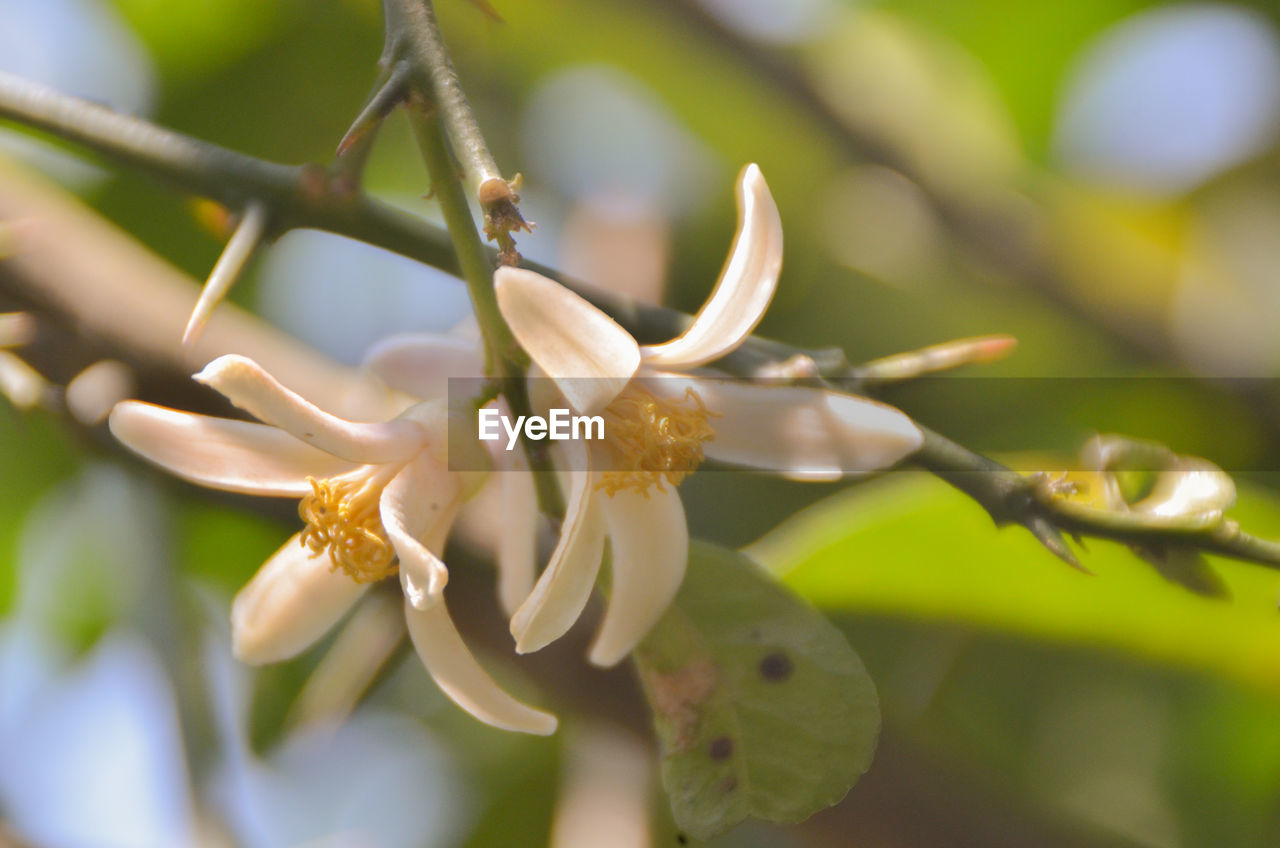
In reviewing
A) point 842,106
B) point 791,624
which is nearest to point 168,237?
point 842,106

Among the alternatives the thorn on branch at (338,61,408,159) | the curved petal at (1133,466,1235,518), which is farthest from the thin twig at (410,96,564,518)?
the curved petal at (1133,466,1235,518)

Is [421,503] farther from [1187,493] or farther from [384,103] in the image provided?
[1187,493]

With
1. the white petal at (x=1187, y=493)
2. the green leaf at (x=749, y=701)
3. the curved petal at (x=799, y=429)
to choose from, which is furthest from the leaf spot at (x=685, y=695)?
the white petal at (x=1187, y=493)

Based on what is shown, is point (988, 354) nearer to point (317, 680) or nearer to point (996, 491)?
point (996, 491)

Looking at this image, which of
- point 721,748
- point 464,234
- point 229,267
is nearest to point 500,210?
point 464,234

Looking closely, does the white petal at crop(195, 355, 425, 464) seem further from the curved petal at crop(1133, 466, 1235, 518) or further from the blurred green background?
the curved petal at crop(1133, 466, 1235, 518)

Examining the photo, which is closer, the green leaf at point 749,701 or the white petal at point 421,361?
the green leaf at point 749,701

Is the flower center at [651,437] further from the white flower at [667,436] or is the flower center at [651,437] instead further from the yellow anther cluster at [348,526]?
the yellow anther cluster at [348,526]
